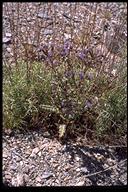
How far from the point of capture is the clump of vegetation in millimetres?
3020

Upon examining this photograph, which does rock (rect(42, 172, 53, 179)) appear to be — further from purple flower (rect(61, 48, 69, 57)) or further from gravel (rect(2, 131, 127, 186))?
purple flower (rect(61, 48, 69, 57))

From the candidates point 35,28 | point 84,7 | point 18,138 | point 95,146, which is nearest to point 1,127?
point 18,138

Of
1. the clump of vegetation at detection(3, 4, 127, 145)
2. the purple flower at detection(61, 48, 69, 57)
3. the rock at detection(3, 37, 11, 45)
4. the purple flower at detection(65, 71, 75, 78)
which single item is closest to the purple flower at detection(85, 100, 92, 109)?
the clump of vegetation at detection(3, 4, 127, 145)

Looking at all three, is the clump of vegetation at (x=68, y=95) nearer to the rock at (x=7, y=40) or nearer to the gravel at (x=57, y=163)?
the gravel at (x=57, y=163)

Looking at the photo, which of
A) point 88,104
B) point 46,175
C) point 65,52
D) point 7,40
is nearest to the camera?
point 46,175

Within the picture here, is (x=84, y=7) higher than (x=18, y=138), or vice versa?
(x=84, y=7)

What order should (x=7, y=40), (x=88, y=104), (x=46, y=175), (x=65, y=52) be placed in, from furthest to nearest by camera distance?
(x=7, y=40), (x=65, y=52), (x=88, y=104), (x=46, y=175)

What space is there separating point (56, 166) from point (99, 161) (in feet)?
0.95

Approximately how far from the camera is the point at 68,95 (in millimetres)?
3105

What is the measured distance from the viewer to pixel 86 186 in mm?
2764

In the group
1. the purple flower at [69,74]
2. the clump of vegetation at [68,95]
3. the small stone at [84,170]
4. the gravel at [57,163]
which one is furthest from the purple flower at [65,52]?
the small stone at [84,170]

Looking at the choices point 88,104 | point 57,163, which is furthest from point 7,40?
point 57,163

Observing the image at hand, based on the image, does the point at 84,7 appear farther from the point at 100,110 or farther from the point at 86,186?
the point at 86,186

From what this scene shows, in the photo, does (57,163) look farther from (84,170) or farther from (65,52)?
(65,52)
